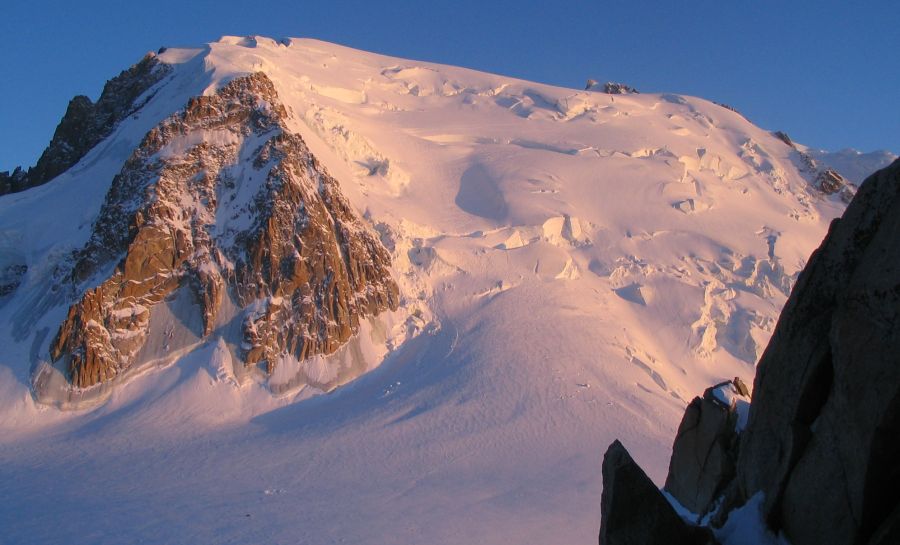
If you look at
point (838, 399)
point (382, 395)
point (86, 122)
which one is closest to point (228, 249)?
point (382, 395)

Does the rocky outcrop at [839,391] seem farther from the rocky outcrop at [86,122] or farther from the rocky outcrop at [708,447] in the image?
the rocky outcrop at [86,122]

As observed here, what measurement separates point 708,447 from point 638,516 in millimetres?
2379

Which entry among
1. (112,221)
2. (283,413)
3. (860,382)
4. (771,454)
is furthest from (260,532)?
(112,221)

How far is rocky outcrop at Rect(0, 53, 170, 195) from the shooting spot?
62656mm

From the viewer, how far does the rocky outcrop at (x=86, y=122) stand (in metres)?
62.7

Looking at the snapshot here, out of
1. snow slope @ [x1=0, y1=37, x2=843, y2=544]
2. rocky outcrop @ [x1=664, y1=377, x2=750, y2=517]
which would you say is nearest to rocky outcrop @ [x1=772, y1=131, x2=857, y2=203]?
snow slope @ [x1=0, y1=37, x2=843, y2=544]

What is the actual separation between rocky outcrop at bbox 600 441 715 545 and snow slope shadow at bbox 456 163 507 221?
147ft

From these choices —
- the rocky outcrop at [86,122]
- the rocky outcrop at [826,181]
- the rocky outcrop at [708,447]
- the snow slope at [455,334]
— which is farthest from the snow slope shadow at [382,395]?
the rocky outcrop at [826,181]

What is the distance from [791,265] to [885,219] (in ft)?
167

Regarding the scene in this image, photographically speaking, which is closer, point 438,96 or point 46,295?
point 46,295

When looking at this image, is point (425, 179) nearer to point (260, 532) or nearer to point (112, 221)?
point (112, 221)

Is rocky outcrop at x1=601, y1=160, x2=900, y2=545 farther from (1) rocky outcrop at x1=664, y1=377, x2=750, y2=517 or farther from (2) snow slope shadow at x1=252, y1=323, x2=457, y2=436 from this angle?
(2) snow slope shadow at x1=252, y1=323, x2=457, y2=436

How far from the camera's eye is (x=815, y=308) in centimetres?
742

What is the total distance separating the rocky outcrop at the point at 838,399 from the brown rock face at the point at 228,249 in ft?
114
